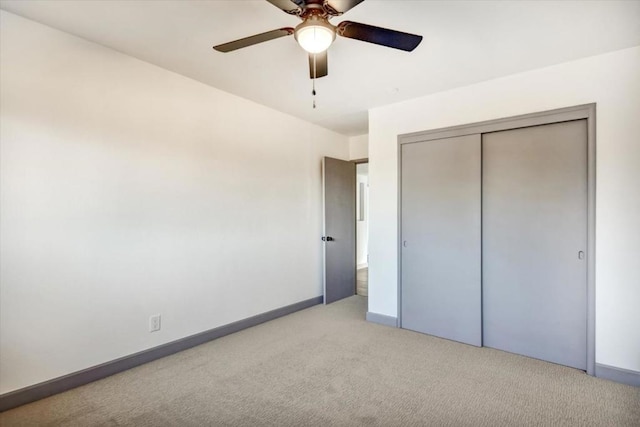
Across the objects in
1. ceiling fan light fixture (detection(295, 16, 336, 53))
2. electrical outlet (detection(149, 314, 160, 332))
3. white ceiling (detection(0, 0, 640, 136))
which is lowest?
electrical outlet (detection(149, 314, 160, 332))

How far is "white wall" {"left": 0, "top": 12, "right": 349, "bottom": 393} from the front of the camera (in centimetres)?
217

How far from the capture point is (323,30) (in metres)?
1.64

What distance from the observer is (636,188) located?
2.46m

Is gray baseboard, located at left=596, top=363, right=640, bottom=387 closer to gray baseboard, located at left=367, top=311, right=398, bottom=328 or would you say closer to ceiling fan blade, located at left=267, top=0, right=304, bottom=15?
gray baseboard, located at left=367, top=311, right=398, bottom=328

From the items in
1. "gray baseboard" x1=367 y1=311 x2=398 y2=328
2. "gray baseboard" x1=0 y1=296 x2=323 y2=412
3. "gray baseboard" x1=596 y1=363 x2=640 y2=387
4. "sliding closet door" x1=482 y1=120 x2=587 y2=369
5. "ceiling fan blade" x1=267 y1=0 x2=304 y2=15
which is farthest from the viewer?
"gray baseboard" x1=367 y1=311 x2=398 y2=328

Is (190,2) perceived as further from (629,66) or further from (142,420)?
(629,66)

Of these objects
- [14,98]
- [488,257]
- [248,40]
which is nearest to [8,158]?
[14,98]

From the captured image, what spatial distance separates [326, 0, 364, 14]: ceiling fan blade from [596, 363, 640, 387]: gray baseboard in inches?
124

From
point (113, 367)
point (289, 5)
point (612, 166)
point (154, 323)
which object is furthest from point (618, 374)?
point (113, 367)

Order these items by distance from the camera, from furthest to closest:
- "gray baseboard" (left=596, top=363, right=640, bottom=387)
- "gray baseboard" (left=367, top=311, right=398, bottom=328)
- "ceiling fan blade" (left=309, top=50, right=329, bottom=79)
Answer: "gray baseboard" (left=367, top=311, right=398, bottom=328)
"gray baseboard" (left=596, top=363, right=640, bottom=387)
"ceiling fan blade" (left=309, top=50, right=329, bottom=79)

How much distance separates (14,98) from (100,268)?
1273 mm

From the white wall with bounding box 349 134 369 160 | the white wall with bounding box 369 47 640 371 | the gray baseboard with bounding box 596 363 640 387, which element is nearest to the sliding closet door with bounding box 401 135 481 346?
→ the white wall with bounding box 369 47 640 371

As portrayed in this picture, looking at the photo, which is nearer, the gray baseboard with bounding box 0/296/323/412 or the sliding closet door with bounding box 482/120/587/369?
the gray baseboard with bounding box 0/296/323/412

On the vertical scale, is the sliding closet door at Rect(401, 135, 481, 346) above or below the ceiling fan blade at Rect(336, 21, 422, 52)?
below
